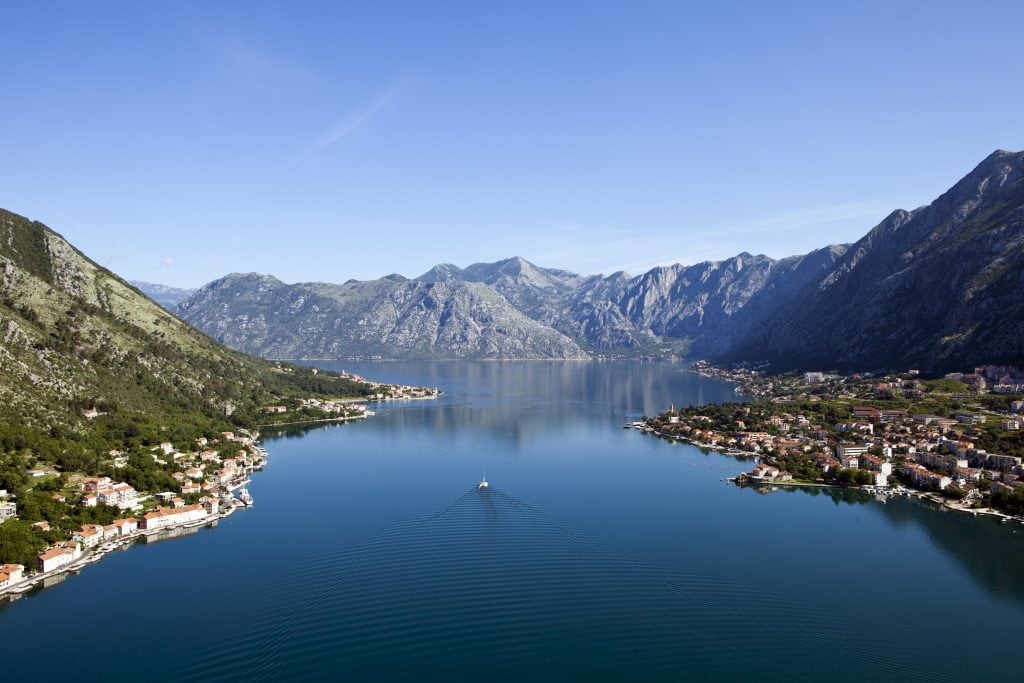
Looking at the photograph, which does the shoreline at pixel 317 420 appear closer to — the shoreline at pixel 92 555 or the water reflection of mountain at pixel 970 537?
the shoreline at pixel 92 555

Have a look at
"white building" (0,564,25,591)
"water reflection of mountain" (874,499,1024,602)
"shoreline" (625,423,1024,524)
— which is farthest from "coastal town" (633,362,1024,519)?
"white building" (0,564,25,591)

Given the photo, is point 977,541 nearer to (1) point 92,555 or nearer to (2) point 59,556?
(1) point 92,555

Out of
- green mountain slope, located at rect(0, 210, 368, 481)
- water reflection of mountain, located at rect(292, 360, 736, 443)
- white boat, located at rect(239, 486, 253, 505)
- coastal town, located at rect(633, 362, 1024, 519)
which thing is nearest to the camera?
white boat, located at rect(239, 486, 253, 505)

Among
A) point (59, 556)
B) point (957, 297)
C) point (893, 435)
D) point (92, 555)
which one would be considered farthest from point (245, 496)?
point (957, 297)

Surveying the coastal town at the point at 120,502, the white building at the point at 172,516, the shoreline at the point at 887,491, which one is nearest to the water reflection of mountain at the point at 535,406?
the shoreline at the point at 887,491

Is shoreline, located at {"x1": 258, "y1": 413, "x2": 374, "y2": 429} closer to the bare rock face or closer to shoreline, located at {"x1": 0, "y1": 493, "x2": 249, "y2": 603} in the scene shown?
shoreline, located at {"x1": 0, "y1": 493, "x2": 249, "y2": 603}
